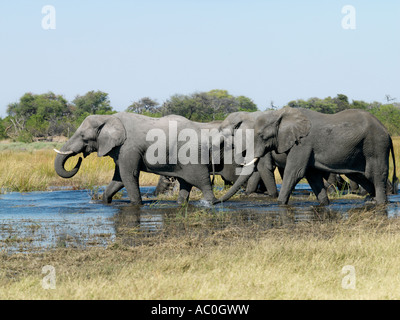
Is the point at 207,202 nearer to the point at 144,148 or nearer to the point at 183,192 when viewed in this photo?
the point at 183,192

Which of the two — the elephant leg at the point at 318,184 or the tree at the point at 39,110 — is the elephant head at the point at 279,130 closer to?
the elephant leg at the point at 318,184

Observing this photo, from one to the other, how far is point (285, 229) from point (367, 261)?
92.3 inches

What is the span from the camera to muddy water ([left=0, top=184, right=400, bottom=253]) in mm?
8766

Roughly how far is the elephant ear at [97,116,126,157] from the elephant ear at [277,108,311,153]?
282 cm

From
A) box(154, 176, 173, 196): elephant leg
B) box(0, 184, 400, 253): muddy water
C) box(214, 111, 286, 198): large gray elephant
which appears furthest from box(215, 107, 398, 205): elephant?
box(154, 176, 173, 196): elephant leg

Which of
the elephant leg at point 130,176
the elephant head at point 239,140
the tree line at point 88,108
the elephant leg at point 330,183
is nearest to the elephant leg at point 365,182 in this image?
the elephant head at point 239,140

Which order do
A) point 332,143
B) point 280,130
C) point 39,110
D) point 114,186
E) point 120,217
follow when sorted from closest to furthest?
point 120,217, point 332,143, point 280,130, point 114,186, point 39,110

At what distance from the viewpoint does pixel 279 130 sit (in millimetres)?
11992

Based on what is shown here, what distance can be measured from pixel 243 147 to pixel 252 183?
174cm

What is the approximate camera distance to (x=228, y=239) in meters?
8.56

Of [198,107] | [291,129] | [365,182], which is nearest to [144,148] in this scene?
[291,129]

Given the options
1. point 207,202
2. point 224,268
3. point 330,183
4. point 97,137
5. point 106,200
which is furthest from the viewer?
point 330,183

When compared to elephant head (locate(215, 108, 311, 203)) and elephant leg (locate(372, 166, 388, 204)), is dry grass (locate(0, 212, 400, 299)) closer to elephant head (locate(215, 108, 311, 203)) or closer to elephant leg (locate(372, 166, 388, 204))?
elephant leg (locate(372, 166, 388, 204))
